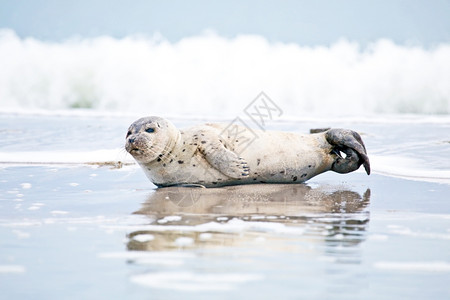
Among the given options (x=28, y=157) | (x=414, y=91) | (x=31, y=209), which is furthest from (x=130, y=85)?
(x=31, y=209)

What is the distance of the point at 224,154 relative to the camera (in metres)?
5.13

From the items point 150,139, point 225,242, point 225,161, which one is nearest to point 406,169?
point 225,161

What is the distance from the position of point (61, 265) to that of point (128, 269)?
0.98 feet

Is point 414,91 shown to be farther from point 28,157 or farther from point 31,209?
point 31,209

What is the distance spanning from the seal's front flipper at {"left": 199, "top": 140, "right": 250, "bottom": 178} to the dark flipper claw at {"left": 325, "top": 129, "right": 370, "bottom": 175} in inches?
37.9

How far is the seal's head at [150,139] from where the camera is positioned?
5070 mm

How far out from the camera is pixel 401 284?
249cm

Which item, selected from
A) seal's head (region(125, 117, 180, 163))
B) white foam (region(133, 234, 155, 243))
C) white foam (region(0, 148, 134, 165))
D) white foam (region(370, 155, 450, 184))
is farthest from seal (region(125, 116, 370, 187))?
white foam (region(133, 234, 155, 243))

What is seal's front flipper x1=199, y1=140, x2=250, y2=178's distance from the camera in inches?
202

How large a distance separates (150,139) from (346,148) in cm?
171

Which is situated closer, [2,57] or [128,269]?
[128,269]

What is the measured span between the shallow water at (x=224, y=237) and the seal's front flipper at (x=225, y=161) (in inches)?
5.3

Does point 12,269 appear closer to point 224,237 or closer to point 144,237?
point 144,237

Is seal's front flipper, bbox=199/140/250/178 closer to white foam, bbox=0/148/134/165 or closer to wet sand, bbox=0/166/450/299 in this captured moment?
wet sand, bbox=0/166/450/299
